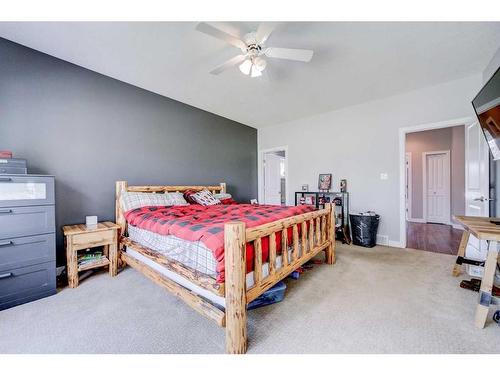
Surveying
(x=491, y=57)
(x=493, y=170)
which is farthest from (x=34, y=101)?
(x=493, y=170)

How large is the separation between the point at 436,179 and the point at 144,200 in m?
7.02

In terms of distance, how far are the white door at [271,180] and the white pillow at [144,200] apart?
106 inches

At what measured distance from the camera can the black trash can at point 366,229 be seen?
348 centimetres

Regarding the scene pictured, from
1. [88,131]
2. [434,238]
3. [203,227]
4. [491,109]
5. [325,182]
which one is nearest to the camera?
[203,227]

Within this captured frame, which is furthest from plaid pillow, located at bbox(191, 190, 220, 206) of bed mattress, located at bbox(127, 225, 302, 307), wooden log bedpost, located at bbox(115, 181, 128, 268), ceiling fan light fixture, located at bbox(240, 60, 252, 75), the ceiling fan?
ceiling fan light fixture, located at bbox(240, 60, 252, 75)

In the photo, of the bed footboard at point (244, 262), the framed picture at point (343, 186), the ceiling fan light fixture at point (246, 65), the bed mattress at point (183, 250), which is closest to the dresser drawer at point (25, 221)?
the bed mattress at point (183, 250)

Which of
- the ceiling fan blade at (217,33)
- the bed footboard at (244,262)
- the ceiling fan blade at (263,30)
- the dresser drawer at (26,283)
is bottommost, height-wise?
the dresser drawer at (26,283)

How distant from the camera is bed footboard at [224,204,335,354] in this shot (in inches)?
50.3

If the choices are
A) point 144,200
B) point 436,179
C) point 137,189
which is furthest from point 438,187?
point 137,189

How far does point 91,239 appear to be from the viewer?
233 cm

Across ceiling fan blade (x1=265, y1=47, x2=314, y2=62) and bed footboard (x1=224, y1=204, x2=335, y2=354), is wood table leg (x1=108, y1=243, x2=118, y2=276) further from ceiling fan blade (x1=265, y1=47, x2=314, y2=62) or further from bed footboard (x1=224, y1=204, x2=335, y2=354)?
ceiling fan blade (x1=265, y1=47, x2=314, y2=62)

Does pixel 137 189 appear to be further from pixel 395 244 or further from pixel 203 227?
pixel 395 244

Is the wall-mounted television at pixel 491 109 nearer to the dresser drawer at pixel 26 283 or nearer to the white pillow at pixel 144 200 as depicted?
the white pillow at pixel 144 200

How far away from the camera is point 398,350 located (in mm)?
1306
